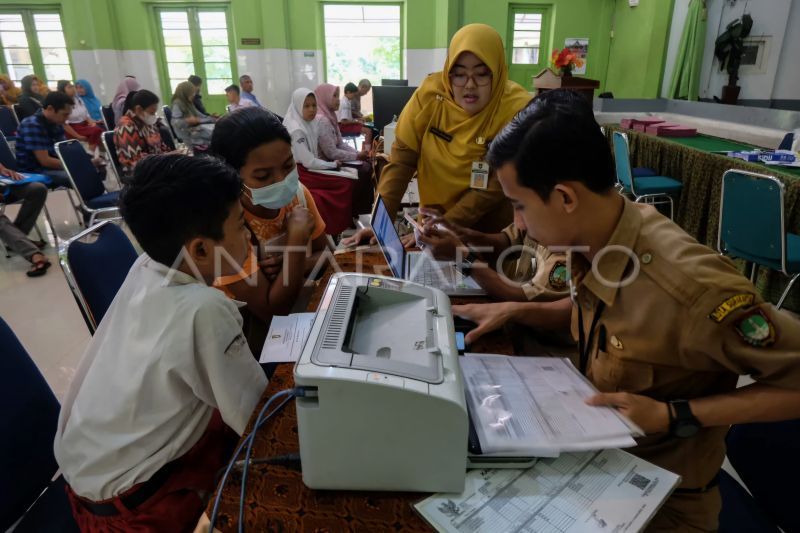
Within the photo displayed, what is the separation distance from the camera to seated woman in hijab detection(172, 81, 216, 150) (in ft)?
19.6

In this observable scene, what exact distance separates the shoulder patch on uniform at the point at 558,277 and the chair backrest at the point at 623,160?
2.77 metres

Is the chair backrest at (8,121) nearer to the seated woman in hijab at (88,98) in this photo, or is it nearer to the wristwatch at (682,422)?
the seated woman in hijab at (88,98)

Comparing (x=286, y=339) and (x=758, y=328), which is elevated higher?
(x=758, y=328)

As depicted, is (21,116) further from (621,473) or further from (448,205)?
(621,473)

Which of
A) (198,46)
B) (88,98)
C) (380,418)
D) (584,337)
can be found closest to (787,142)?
(584,337)

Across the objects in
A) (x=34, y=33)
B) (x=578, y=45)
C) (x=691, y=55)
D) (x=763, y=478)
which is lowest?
(x=763, y=478)

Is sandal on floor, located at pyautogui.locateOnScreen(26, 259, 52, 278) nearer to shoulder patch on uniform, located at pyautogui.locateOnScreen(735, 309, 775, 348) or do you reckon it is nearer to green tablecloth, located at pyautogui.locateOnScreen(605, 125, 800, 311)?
shoulder patch on uniform, located at pyautogui.locateOnScreen(735, 309, 775, 348)

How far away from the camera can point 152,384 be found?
85cm

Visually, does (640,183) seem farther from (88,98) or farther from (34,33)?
(34,33)

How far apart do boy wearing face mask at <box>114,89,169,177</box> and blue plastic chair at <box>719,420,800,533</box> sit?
416 centimetres

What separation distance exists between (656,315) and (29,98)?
25.3ft

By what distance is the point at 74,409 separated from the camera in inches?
35.5

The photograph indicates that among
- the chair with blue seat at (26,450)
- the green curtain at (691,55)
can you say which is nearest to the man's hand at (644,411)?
the chair with blue seat at (26,450)

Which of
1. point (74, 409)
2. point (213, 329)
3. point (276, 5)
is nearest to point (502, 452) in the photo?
point (213, 329)
